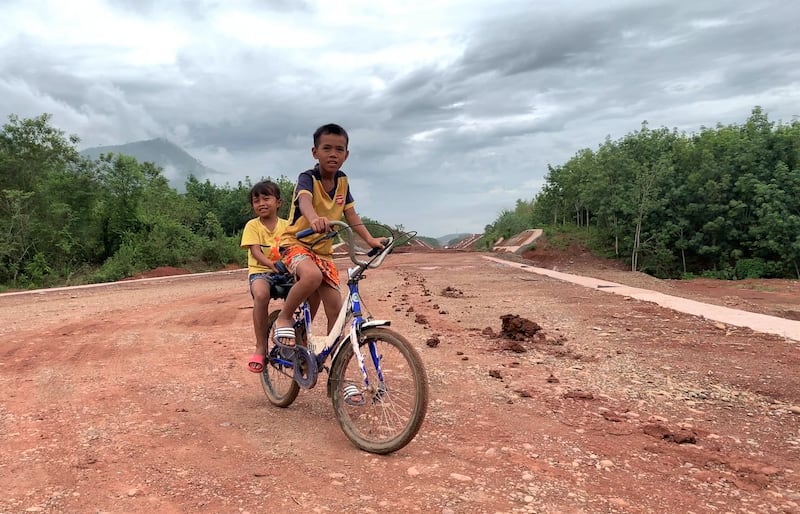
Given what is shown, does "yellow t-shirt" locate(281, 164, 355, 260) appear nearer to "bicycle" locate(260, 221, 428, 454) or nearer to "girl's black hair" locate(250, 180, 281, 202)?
"bicycle" locate(260, 221, 428, 454)

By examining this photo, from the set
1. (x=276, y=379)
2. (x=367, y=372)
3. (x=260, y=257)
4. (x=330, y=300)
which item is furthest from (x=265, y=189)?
(x=367, y=372)

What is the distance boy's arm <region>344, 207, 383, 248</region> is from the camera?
131 inches

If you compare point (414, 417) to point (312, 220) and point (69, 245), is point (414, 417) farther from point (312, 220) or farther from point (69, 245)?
point (69, 245)

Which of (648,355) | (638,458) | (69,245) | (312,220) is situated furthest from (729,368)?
(69,245)

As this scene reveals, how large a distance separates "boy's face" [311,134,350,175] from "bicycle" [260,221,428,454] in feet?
1.59

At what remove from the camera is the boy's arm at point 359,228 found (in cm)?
333

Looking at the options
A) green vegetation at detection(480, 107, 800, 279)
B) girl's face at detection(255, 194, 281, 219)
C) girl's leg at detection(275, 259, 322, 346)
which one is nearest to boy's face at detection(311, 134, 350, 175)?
girl's leg at detection(275, 259, 322, 346)

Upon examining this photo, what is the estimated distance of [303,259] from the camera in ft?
10.7

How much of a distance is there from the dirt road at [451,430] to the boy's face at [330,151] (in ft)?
5.72

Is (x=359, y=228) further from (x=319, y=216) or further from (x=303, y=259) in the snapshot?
(x=303, y=259)

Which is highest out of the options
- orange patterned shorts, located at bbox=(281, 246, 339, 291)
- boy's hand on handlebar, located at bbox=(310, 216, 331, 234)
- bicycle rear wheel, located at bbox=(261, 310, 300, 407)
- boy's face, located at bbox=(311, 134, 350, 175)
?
boy's face, located at bbox=(311, 134, 350, 175)

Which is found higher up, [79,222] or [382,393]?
[79,222]

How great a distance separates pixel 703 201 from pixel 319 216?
105 ft

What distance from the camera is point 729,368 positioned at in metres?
4.68
